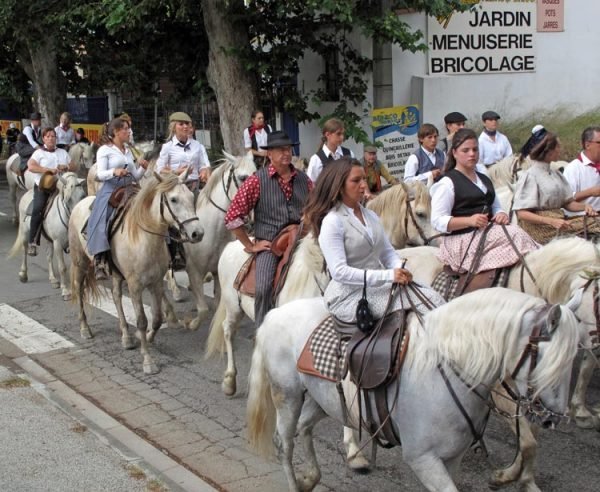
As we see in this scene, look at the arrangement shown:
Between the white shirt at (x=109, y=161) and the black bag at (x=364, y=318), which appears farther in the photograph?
the white shirt at (x=109, y=161)

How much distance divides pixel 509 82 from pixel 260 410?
46.9 feet

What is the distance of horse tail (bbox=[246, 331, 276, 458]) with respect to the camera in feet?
18.3

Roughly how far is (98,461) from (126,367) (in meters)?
2.60

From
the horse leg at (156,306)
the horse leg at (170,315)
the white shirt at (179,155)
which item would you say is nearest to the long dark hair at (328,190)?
the horse leg at (156,306)

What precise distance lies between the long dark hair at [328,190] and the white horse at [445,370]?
0.57 metres

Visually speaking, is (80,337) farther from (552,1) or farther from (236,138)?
(552,1)

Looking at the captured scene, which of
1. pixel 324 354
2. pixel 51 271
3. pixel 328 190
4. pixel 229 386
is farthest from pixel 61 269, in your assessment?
pixel 324 354

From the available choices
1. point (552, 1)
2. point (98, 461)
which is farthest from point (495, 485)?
point (552, 1)

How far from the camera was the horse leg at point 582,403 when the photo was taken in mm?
6789

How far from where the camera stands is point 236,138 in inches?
618

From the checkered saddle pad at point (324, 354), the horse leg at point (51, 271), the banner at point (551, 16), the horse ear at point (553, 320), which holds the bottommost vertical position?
the horse leg at point (51, 271)

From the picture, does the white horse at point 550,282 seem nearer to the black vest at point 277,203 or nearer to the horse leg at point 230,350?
the black vest at point 277,203

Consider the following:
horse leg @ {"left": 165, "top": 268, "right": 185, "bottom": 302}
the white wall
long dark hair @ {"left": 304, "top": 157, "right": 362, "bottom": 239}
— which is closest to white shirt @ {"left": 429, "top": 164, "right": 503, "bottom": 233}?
long dark hair @ {"left": 304, "top": 157, "right": 362, "bottom": 239}

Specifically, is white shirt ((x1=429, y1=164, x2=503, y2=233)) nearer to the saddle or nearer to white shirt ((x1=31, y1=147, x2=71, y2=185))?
the saddle
